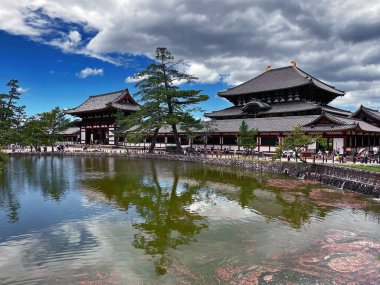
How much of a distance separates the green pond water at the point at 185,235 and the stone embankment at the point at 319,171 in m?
1.12

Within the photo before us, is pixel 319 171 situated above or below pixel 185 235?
above

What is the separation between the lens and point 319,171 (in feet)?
87.9

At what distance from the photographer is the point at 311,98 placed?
166 ft

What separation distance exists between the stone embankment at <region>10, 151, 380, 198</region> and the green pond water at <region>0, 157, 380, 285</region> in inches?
43.9

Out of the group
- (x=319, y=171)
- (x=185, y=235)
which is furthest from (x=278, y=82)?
(x=185, y=235)

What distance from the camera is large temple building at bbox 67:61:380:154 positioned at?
37.8 meters

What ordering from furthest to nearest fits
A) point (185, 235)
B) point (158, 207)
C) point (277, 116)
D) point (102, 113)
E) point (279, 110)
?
point (102, 113) < point (277, 116) < point (279, 110) < point (158, 207) < point (185, 235)

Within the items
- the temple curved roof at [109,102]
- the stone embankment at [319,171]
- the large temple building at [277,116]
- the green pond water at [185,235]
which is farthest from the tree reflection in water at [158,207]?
the temple curved roof at [109,102]

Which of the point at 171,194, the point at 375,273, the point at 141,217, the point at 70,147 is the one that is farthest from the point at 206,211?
the point at 70,147

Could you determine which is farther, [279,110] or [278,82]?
[278,82]

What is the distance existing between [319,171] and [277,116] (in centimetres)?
2291

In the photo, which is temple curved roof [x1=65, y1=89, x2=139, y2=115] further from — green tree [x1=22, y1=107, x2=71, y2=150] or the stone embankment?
the stone embankment

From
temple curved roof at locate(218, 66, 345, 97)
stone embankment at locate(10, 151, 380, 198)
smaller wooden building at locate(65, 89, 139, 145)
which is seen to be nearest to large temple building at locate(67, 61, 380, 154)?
temple curved roof at locate(218, 66, 345, 97)

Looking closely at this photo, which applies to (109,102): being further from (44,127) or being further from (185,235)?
(185,235)
